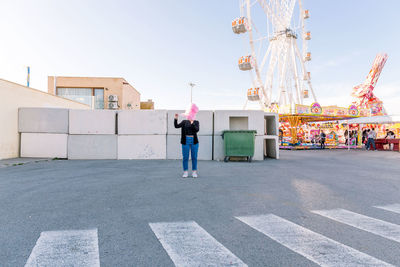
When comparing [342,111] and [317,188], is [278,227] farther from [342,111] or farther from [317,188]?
[342,111]

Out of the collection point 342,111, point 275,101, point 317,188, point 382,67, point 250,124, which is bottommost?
point 317,188

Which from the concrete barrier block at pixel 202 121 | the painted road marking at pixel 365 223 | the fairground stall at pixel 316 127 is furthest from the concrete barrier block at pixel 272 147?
the fairground stall at pixel 316 127

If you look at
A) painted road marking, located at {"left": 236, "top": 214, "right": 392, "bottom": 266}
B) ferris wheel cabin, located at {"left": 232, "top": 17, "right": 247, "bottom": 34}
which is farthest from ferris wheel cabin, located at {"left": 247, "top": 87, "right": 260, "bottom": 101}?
painted road marking, located at {"left": 236, "top": 214, "right": 392, "bottom": 266}

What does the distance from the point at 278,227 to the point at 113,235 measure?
181 cm

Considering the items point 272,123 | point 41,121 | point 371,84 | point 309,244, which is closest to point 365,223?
point 309,244

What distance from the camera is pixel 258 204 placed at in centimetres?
366

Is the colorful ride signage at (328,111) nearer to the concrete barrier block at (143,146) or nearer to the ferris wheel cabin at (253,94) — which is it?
the ferris wheel cabin at (253,94)

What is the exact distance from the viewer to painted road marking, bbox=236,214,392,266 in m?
1.96

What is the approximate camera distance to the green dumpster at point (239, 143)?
368 inches

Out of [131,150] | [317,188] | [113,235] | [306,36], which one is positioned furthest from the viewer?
[306,36]

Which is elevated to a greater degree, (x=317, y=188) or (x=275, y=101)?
(x=275, y=101)

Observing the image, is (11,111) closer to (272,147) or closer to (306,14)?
(272,147)

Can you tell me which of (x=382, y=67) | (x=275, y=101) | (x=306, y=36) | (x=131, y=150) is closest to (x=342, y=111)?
(x=275, y=101)

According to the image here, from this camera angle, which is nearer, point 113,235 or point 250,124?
point 113,235
